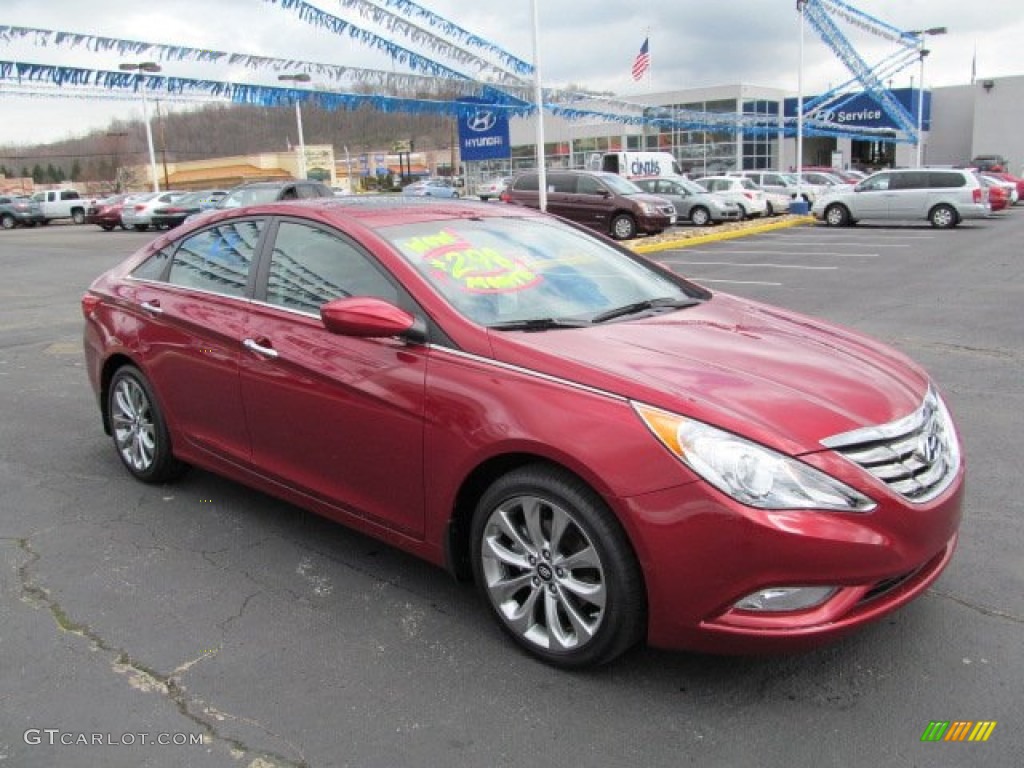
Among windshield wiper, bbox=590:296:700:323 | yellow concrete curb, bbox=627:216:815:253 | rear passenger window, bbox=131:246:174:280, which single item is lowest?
yellow concrete curb, bbox=627:216:815:253

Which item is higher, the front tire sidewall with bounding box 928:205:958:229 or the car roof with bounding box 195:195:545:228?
the car roof with bounding box 195:195:545:228

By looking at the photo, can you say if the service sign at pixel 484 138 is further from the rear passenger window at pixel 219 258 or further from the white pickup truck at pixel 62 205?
the white pickup truck at pixel 62 205

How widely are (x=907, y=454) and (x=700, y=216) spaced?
24.7m

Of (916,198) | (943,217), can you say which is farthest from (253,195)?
(943,217)

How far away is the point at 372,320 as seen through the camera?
3.21m

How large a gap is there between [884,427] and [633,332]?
972mm

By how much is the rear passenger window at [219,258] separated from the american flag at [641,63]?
29.1 metres

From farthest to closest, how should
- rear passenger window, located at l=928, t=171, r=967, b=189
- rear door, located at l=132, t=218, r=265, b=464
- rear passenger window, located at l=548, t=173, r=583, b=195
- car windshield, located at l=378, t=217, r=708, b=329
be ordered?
rear passenger window, located at l=928, t=171, r=967, b=189 → rear passenger window, located at l=548, t=173, r=583, b=195 → rear door, located at l=132, t=218, r=265, b=464 → car windshield, located at l=378, t=217, r=708, b=329

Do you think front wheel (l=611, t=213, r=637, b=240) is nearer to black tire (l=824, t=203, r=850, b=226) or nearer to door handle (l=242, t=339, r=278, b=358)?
black tire (l=824, t=203, r=850, b=226)

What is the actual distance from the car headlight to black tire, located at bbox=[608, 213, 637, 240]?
62.1 ft

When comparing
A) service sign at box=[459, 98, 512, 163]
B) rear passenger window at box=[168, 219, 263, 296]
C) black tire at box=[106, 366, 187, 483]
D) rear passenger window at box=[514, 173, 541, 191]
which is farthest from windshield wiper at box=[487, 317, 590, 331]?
rear passenger window at box=[514, 173, 541, 191]

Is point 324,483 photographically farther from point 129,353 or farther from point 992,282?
point 992,282

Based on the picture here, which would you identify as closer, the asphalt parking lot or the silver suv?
the asphalt parking lot

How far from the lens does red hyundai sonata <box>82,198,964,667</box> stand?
2594 mm
